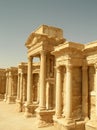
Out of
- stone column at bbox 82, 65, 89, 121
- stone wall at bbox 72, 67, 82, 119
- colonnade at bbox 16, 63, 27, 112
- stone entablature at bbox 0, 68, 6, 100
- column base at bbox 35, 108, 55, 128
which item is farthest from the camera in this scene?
stone entablature at bbox 0, 68, 6, 100

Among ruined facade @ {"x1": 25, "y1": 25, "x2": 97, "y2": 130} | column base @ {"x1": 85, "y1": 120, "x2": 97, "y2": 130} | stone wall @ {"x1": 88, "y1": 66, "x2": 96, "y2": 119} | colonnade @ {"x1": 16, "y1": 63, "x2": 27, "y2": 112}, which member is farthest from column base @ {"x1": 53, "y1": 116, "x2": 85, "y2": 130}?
colonnade @ {"x1": 16, "y1": 63, "x2": 27, "y2": 112}

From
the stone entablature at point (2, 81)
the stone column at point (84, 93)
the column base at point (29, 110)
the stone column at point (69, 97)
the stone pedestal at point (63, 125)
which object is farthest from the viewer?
the stone entablature at point (2, 81)

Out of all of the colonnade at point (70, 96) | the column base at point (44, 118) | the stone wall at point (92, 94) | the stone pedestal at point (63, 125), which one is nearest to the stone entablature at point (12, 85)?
the column base at point (44, 118)

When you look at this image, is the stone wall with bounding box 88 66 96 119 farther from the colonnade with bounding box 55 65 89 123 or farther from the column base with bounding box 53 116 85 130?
the column base with bounding box 53 116 85 130

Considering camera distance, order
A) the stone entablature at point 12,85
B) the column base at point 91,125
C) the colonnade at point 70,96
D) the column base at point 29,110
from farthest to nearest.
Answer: the stone entablature at point 12,85 → the column base at point 29,110 → the colonnade at point 70,96 → the column base at point 91,125

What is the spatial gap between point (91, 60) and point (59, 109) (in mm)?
4825

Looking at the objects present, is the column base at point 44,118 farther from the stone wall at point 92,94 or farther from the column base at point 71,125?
the stone wall at point 92,94

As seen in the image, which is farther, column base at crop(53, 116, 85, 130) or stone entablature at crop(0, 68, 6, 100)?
stone entablature at crop(0, 68, 6, 100)

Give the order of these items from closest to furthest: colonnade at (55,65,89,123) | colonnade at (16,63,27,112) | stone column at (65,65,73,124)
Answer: stone column at (65,65,73,124)
colonnade at (55,65,89,123)
colonnade at (16,63,27,112)

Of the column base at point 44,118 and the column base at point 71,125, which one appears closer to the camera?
the column base at point 71,125

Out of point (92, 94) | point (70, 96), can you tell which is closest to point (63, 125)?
point (70, 96)

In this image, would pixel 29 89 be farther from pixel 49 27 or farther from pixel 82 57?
pixel 82 57

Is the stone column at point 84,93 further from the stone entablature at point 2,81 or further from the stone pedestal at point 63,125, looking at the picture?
the stone entablature at point 2,81

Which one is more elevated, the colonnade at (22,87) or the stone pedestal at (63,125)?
the colonnade at (22,87)
